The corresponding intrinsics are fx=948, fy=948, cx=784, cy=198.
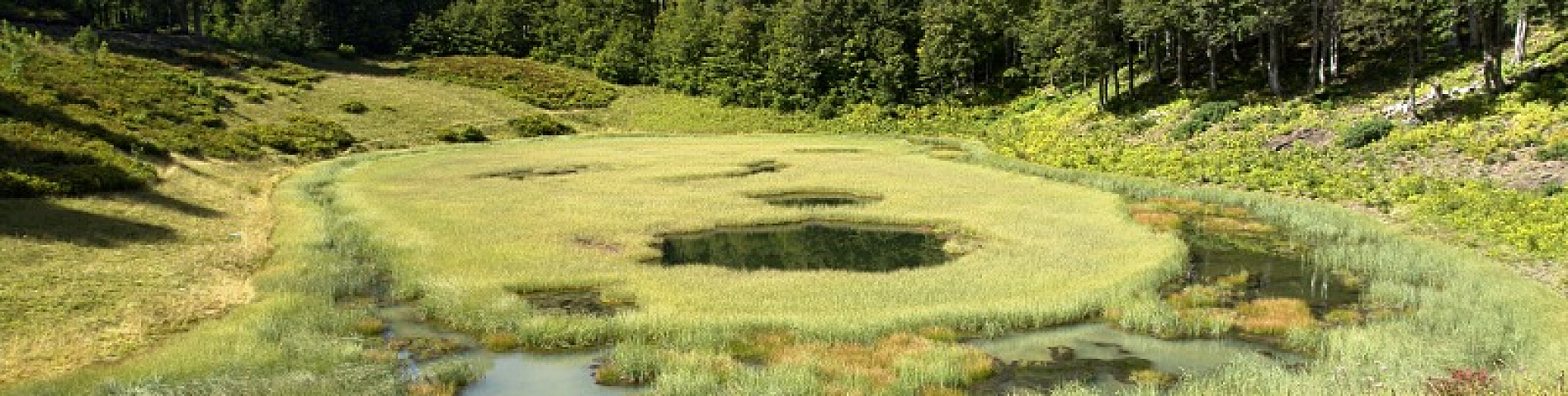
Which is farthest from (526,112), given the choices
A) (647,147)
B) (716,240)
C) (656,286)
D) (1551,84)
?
(1551,84)

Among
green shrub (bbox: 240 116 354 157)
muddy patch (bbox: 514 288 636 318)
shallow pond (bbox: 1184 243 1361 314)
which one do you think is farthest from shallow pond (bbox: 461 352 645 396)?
green shrub (bbox: 240 116 354 157)

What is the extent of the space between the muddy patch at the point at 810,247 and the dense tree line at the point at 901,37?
1263 inches

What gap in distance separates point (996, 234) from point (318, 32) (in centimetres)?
11968

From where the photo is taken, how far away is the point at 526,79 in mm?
118250

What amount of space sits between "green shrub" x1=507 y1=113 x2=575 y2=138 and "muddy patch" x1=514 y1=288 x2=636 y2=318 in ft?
214

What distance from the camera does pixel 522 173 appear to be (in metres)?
58.7

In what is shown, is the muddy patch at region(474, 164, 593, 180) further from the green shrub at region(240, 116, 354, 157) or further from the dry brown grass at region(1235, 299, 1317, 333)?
the dry brown grass at region(1235, 299, 1317, 333)

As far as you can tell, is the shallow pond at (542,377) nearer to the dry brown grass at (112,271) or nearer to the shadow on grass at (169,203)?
the dry brown grass at (112,271)

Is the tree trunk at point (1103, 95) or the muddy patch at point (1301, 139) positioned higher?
the tree trunk at point (1103, 95)

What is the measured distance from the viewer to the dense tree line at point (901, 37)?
6084 centimetres

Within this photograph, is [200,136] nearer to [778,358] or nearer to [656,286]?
[656,286]

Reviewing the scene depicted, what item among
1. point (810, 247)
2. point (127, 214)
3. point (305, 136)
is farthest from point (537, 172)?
point (810, 247)

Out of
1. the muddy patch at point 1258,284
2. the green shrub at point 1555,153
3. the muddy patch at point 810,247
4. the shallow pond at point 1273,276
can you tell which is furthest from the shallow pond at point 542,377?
the green shrub at point 1555,153

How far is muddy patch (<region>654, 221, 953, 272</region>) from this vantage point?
31.9m
